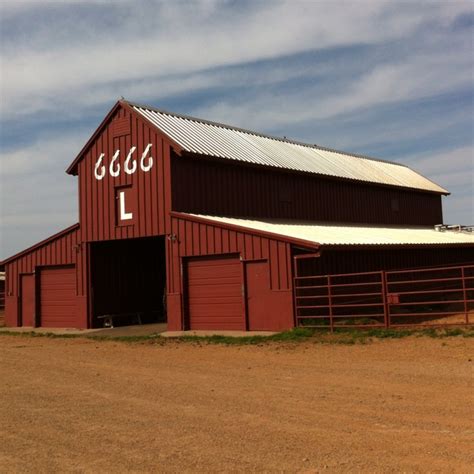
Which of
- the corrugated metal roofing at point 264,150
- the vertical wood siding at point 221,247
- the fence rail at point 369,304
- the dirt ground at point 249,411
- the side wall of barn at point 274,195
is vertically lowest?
the dirt ground at point 249,411

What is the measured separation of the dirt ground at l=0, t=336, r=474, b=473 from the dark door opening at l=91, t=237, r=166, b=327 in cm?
982

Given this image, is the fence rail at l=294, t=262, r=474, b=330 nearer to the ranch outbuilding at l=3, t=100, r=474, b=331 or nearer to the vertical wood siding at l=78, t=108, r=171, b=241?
the ranch outbuilding at l=3, t=100, r=474, b=331

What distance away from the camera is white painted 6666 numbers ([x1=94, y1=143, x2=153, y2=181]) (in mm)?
22219

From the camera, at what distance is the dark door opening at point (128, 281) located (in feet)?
79.4

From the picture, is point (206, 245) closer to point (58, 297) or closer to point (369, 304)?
point (369, 304)

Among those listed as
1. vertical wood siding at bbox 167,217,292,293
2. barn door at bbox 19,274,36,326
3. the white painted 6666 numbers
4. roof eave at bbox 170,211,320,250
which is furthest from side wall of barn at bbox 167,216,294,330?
barn door at bbox 19,274,36,326

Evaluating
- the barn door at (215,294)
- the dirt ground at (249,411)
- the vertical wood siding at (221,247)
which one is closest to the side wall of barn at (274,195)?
the vertical wood siding at (221,247)

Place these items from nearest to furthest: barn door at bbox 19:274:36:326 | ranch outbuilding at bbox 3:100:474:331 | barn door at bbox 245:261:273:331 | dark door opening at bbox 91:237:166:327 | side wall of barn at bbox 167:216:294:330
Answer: side wall of barn at bbox 167:216:294:330
barn door at bbox 245:261:273:331
ranch outbuilding at bbox 3:100:474:331
dark door opening at bbox 91:237:166:327
barn door at bbox 19:274:36:326

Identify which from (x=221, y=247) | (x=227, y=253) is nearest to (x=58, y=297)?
(x=221, y=247)

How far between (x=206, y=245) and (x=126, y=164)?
5.23 metres

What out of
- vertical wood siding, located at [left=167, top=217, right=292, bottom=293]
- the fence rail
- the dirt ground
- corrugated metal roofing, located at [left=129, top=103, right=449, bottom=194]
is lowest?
the dirt ground

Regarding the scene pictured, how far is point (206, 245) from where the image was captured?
65.7ft

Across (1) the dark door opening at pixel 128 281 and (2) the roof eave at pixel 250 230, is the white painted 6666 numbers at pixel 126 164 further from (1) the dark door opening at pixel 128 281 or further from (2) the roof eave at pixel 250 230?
(1) the dark door opening at pixel 128 281

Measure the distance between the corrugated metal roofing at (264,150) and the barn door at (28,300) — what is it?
28.8 ft
